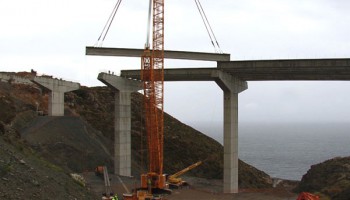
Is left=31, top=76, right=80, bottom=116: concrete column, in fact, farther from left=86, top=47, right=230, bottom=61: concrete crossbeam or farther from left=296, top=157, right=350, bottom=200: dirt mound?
left=296, top=157, right=350, bottom=200: dirt mound

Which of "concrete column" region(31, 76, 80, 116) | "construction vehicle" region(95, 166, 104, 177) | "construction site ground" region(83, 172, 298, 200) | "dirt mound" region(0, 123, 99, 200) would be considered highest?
"concrete column" region(31, 76, 80, 116)

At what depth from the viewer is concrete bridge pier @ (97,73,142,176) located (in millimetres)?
47500

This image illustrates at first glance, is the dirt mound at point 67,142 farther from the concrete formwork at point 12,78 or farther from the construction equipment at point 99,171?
the concrete formwork at point 12,78

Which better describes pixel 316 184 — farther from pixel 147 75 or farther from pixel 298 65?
pixel 147 75

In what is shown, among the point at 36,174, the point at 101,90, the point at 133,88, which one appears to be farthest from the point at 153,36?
the point at 101,90

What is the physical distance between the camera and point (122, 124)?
158 feet

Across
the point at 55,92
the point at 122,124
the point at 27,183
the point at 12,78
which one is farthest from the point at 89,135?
the point at 27,183

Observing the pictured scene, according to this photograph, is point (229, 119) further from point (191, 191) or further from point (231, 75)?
point (191, 191)

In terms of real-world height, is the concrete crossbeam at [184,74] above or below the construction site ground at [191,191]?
above

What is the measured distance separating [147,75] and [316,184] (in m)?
24.7

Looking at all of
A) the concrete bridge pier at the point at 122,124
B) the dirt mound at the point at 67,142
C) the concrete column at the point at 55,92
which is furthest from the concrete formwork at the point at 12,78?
the concrete bridge pier at the point at 122,124

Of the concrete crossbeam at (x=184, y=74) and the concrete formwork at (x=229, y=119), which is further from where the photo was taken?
the concrete formwork at (x=229, y=119)

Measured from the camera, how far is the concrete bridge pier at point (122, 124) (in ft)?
156

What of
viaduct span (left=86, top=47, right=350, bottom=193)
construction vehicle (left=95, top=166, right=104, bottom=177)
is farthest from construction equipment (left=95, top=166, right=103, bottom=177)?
viaduct span (left=86, top=47, right=350, bottom=193)
